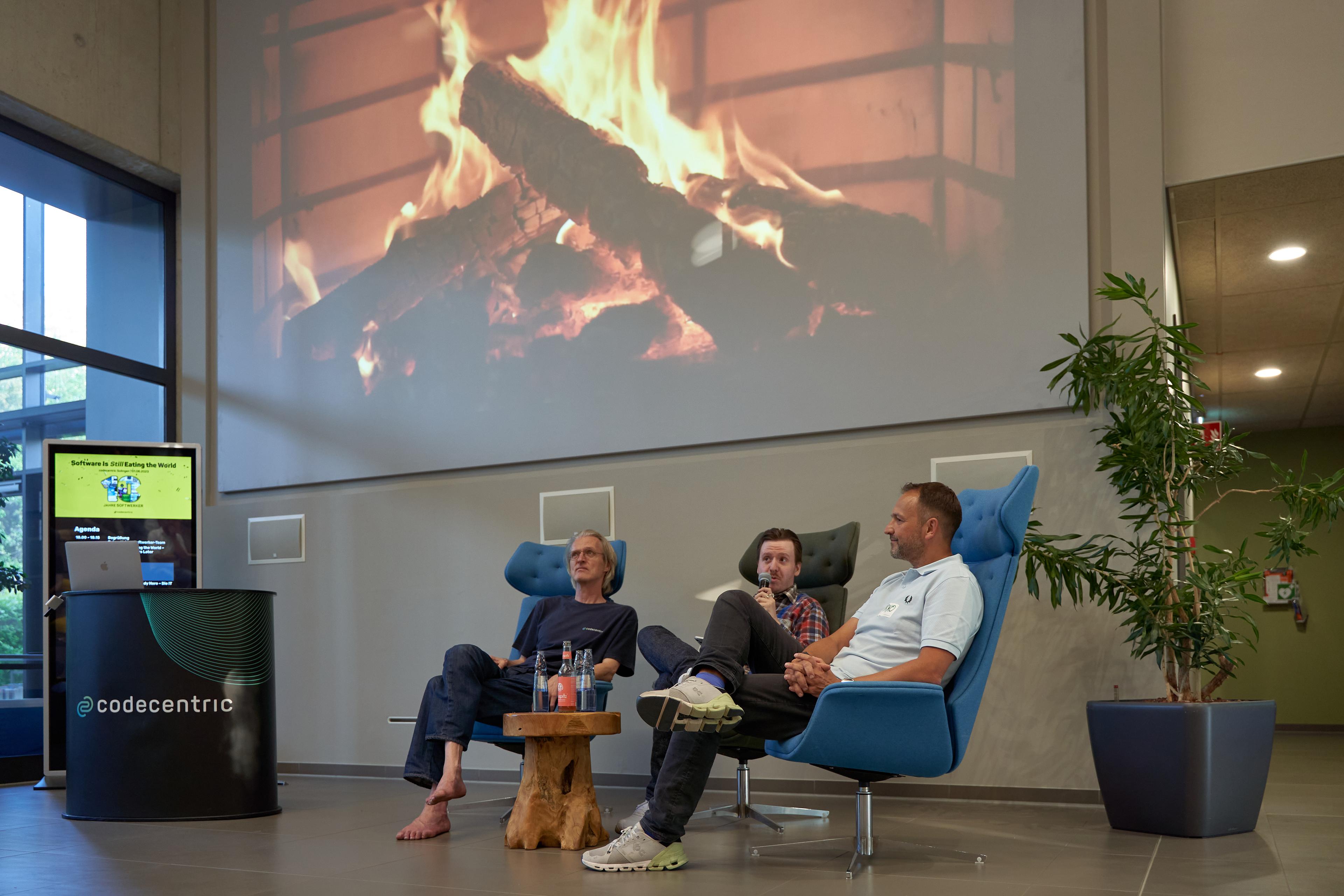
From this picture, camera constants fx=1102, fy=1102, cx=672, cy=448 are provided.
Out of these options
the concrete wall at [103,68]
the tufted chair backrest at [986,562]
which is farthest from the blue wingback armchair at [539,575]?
the concrete wall at [103,68]

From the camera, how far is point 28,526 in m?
5.92

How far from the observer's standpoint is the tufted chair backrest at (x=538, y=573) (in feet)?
15.1

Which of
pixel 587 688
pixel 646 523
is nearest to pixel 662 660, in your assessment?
pixel 587 688

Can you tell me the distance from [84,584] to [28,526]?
2074 millimetres

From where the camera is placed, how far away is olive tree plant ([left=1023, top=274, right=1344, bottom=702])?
3.64 metres

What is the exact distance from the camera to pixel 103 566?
4.27m

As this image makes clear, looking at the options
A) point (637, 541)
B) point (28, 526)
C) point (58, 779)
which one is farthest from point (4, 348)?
point (637, 541)

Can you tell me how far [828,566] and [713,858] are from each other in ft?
4.41

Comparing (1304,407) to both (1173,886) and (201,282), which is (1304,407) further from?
(201,282)

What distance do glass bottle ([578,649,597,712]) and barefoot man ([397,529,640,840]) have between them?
10 centimetres

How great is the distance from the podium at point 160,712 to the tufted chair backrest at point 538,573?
3.64 feet

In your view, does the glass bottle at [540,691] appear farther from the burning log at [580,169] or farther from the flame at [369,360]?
the flame at [369,360]

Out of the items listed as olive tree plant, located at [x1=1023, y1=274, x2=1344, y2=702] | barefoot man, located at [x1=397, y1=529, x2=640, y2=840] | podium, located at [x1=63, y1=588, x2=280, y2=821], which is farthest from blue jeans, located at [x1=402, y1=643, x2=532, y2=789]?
olive tree plant, located at [x1=1023, y1=274, x2=1344, y2=702]

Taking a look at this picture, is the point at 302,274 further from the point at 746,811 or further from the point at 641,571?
the point at 746,811
